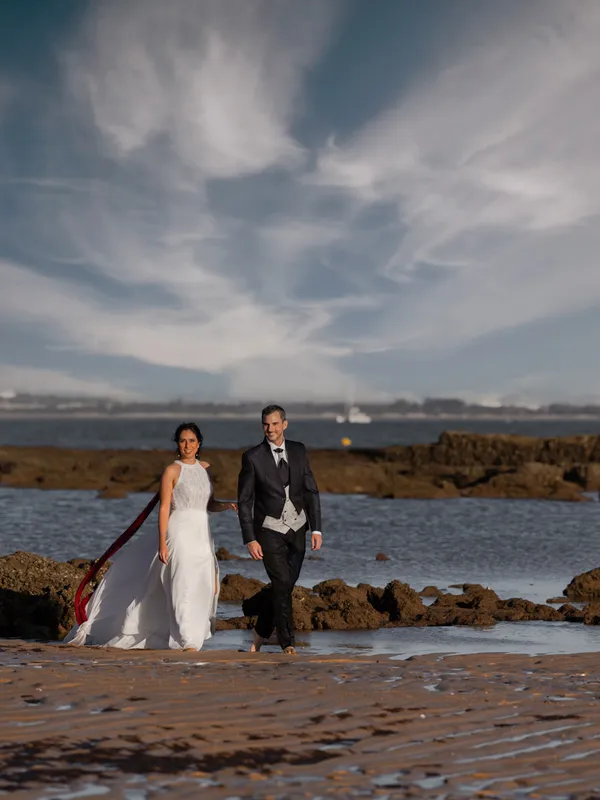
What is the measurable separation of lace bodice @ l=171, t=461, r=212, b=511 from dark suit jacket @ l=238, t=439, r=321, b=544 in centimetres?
40

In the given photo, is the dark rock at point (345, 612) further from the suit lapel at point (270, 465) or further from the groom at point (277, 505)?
the suit lapel at point (270, 465)

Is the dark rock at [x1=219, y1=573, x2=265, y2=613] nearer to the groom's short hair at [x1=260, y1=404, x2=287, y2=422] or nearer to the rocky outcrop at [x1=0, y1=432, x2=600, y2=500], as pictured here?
the groom's short hair at [x1=260, y1=404, x2=287, y2=422]

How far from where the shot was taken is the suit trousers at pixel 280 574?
9.58 metres

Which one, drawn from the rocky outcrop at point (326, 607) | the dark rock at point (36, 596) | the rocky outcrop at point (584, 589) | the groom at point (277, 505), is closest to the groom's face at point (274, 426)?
the groom at point (277, 505)

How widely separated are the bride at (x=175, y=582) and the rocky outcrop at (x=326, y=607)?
6.04 feet

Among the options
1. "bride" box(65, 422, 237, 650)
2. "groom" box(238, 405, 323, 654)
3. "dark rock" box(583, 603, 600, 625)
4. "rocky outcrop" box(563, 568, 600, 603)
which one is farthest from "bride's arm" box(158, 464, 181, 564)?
"rocky outcrop" box(563, 568, 600, 603)

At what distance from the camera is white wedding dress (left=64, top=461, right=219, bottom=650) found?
9664 millimetres

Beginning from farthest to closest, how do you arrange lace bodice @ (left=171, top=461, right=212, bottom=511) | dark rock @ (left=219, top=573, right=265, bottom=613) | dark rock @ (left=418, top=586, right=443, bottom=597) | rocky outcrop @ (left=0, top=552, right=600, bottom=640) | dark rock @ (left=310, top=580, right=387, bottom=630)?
1. dark rock @ (left=418, top=586, right=443, bottom=597)
2. dark rock @ (left=219, top=573, right=265, bottom=613)
3. dark rock @ (left=310, top=580, right=387, bottom=630)
4. rocky outcrop @ (left=0, top=552, right=600, bottom=640)
5. lace bodice @ (left=171, top=461, right=212, bottom=511)

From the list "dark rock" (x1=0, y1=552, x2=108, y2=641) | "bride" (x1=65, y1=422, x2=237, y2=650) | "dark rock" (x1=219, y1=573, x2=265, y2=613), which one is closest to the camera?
"bride" (x1=65, y1=422, x2=237, y2=650)

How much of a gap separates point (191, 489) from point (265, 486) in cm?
68

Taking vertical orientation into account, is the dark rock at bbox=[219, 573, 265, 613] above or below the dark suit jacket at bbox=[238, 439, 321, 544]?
below

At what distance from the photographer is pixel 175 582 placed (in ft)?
31.8

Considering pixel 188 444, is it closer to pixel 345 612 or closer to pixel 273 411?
pixel 273 411

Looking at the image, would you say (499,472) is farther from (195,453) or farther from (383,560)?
(195,453)
